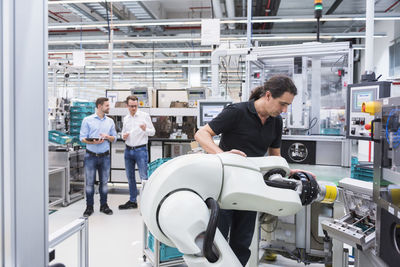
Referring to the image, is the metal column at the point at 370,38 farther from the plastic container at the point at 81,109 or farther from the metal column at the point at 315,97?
the plastic container at the point at 81,109

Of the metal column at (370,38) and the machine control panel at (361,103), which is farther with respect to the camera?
the metal column at (370,38)

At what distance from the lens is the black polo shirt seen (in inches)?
79.0

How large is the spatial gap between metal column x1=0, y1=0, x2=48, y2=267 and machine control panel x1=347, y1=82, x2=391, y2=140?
2.50 m

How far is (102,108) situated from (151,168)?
1.83m

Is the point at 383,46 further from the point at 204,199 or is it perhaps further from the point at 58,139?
the point at 204,199

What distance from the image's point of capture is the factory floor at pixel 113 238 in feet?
9.88

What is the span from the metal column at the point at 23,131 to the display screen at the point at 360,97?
8.70 ft

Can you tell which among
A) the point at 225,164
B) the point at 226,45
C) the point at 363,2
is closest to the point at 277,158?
the point at 225,164

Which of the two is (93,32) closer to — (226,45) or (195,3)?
(195,3)

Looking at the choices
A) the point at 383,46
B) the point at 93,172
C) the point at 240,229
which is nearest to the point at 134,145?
the point at 93,172

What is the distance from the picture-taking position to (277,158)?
1015 millimetres

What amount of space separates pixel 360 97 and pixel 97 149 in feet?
10.7

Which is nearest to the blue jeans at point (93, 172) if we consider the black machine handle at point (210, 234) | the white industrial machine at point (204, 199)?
the white industrial machine at point (204, 199)

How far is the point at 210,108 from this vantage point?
13.5 feet
